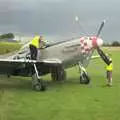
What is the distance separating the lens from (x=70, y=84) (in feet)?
68.0

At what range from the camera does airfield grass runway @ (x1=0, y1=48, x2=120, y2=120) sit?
1203 cm

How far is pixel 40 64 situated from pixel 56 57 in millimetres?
824

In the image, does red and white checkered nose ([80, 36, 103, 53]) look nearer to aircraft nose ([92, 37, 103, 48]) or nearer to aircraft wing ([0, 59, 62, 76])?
aircraft nose ([92, 37, 103, 48])

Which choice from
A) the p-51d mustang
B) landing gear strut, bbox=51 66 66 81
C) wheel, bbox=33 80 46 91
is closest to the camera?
wheel, bbox=33 80 46 91

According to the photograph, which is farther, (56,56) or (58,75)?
(58,75)

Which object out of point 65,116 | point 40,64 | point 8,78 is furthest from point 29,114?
point 8,78

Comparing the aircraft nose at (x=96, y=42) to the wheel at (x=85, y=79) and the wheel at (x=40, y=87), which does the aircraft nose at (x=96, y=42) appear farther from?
the wheel at (x=40, y=87)

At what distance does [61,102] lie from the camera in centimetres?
1469

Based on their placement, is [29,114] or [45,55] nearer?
[29,114]

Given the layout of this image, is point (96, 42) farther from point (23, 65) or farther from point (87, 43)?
point (23, 65)

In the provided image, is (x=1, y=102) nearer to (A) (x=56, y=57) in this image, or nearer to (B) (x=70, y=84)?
(A) (x=56, y=57)

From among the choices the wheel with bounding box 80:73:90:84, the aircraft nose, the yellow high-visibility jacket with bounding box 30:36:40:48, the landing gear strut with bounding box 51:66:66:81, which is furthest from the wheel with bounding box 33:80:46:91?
the wheel with bounding box 80:73:90:84

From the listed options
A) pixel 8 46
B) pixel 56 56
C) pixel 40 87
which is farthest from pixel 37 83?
pixel 8 46

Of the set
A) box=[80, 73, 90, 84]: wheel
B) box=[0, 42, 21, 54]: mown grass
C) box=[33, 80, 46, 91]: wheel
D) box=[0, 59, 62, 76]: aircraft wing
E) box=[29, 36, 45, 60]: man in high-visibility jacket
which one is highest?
box=[29, 36, 45, 60]: man in high-visibility jacket
